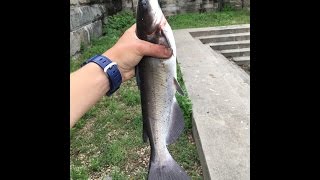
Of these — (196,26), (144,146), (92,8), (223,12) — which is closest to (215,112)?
(144,146)

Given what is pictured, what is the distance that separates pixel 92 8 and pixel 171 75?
847 centimetres

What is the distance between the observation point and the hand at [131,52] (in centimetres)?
182

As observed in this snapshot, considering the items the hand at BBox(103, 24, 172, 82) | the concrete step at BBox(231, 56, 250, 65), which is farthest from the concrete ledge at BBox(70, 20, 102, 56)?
the hand at BBox(103, 24, 172, 82)

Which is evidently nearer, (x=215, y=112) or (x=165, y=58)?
(x=165, y=58)

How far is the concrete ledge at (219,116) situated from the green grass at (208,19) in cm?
541

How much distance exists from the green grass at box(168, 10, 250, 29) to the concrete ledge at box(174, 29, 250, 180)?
17.8 feet

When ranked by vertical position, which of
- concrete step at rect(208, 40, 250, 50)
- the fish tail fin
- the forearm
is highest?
the forearm

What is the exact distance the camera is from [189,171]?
3586mm

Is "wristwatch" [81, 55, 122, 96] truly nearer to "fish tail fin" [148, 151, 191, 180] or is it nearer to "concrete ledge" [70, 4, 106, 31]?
"fish tail fin" [148, 151, 191, 180]

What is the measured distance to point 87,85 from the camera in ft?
6.50

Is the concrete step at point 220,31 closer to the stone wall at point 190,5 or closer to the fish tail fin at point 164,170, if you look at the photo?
the stone wall at point 190,5

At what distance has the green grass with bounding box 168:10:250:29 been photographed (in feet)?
41.1
